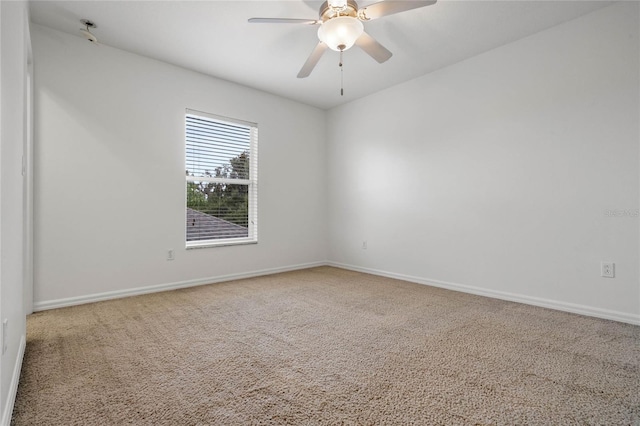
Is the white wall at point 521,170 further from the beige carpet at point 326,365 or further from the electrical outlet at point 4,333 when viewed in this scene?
the electrical outlet at point 4,333

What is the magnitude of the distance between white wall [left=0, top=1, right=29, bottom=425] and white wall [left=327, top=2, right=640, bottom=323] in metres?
3.58

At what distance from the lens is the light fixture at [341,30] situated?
6.79 feet

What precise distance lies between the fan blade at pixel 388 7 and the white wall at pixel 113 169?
2391mm

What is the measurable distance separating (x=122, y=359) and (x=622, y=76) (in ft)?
13.6

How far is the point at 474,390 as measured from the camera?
1.54 metres

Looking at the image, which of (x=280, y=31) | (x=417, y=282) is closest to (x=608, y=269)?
(x=417, y=282)

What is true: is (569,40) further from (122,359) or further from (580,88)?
(122,359)

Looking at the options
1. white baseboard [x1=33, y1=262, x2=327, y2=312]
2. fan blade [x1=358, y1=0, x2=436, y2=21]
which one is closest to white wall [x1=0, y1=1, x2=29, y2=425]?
white baseboard [x1=33, y1=262, x2=327, y2=312]

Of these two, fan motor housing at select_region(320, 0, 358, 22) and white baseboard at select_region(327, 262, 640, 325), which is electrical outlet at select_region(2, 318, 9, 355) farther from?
white baseboard at select_region(327, 262, 640, 325)

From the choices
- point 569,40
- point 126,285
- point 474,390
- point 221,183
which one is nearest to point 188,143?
point 221,183

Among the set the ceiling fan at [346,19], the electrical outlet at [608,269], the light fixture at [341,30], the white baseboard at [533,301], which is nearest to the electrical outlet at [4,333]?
the ceiling fan at [346,19]

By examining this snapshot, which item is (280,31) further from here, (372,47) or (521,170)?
(521,170)

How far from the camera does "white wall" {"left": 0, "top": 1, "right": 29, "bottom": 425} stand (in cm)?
123

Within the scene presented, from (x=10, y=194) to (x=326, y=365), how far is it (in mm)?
1779
